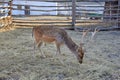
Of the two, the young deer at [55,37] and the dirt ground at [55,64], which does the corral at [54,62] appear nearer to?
the dirt ground at [55,64]

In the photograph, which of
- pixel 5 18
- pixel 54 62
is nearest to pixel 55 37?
pixel 54 62

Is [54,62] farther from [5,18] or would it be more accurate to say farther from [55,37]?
[5,18]

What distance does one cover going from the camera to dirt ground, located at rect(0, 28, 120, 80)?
5.39 meters

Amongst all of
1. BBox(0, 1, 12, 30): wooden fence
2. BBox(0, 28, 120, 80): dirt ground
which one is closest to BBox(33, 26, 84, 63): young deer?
BBox(0, 28, 120, 80): dirt ground

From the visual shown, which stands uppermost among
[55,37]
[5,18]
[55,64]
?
[5,18]

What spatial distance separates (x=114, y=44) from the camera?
8.99m

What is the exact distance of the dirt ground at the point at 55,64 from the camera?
5.39m

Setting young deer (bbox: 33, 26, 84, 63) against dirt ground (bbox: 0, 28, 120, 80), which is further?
young deer (bbox: 33, 26, 84, 63)

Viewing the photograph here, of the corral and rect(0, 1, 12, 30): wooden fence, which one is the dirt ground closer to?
the corral

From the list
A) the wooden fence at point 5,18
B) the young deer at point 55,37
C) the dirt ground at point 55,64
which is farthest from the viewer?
the wooden fence at point 5,18

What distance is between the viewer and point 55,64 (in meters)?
6.25

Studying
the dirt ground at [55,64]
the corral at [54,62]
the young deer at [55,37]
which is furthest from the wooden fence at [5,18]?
the young deer at [55,37]

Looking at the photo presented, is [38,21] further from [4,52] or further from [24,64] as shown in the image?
[24,64]

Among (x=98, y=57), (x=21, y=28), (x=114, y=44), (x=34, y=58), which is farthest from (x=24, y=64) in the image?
(x=21, y=28)
